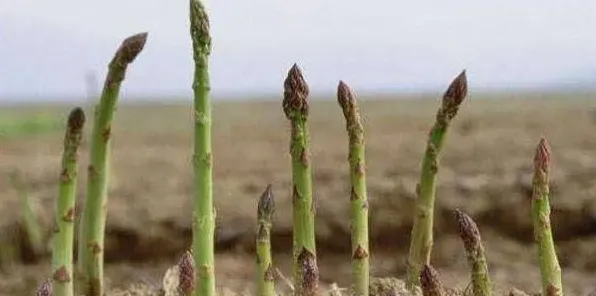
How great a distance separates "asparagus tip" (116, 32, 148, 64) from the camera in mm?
2498

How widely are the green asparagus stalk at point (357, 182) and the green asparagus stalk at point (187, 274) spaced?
35cm


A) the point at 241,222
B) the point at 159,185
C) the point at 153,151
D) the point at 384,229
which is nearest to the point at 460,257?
the point at 384,229

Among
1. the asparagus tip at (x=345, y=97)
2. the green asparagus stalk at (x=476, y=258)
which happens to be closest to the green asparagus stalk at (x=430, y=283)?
the green asparagus stalk at (x=476, y=258)

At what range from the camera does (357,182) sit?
2330mm

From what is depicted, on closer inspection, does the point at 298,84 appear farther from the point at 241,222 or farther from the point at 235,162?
the point at 235,162

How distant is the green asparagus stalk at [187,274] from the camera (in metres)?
2.12

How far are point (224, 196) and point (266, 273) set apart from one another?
4.74 m

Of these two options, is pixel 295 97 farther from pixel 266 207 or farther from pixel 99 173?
pixel 99 173

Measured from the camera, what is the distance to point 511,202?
638cm

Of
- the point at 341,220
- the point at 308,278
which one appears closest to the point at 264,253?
the point at 308,278

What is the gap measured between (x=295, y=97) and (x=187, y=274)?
357mm

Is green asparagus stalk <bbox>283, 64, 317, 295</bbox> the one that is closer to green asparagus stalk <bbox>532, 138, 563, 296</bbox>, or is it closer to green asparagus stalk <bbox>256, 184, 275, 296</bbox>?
green asparagus stalk <bbox>256, 184, 275, 296</bbox>

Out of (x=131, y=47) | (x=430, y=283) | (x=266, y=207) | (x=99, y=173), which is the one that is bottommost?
(x=430, y=283)

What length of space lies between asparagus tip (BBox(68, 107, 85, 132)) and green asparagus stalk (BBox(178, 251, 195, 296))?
1.94 feet
